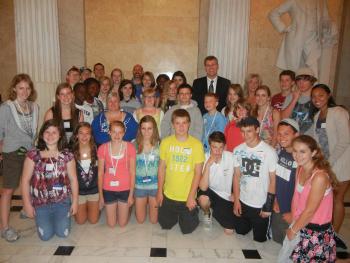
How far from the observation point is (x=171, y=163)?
3990 millimetres

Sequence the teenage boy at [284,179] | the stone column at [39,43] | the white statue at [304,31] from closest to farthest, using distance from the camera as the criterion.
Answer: the teenage boy at [284,179], the white statue at [304,31], the stone column at [39,43]

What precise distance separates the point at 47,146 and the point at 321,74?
5.54m

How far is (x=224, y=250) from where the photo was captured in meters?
3.56

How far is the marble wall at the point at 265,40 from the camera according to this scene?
723 centimetres

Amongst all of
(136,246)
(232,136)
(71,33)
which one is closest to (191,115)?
(232,136)

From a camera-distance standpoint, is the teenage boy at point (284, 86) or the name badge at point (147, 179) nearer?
the name badge at point (147, 179)

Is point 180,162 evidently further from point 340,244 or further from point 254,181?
point 340,244

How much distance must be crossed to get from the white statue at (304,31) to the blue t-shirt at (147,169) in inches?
146

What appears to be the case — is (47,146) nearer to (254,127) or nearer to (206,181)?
(206,181)

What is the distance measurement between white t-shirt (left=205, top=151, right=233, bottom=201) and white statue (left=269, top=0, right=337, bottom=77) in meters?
3.30

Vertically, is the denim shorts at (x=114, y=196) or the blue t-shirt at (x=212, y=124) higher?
the blue t-shirt at (x=212, y=124)

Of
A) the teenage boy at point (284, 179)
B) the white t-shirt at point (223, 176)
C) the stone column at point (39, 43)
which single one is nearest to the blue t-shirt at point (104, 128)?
the white t-shirt at point (223, 176)

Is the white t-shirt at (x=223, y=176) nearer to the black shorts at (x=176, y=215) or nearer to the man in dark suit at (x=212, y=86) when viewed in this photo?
the black shorts at (x=176, y=215)

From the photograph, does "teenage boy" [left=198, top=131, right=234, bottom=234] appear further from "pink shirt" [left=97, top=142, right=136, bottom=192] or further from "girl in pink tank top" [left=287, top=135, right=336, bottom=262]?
"girl in pink tank top" [left=287, top=135, right=336, bottom=262]
